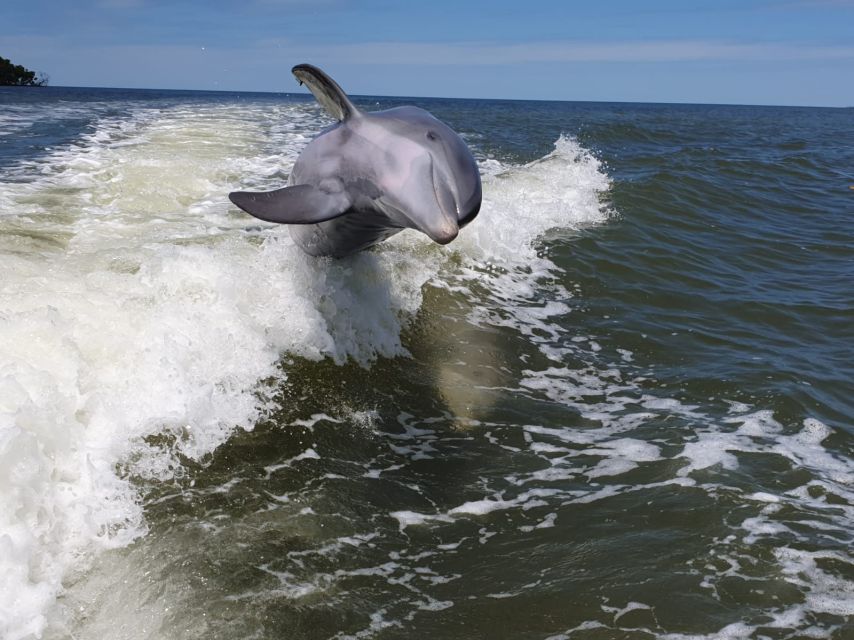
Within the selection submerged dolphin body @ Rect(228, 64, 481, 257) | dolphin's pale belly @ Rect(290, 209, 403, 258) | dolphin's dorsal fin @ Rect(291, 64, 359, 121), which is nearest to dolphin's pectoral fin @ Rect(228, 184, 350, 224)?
submerged dolphin body @ Rect(228, 64, 481, 257)

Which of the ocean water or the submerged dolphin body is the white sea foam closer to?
the ocean water

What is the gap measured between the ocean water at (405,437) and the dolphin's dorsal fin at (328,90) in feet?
5.32

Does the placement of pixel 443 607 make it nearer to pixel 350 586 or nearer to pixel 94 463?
pixel 350 586

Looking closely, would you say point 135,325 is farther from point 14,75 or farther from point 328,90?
point 14,75

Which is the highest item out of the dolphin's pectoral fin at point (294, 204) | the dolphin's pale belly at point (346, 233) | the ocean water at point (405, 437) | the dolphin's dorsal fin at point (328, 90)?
the dolphin's dorsal fin at point (328, 90)

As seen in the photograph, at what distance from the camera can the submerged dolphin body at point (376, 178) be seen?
476 centimetres

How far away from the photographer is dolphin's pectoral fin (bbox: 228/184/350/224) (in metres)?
5.10

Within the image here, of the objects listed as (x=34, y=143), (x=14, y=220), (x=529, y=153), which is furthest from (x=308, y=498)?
(x=529, y=153)

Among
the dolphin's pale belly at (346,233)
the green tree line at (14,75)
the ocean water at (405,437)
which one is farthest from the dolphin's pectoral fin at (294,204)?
the green tree line at (14,75)

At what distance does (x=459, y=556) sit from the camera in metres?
4.18

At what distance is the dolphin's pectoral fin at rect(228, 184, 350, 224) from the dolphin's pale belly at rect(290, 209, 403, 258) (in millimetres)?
160

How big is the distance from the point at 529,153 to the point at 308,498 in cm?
1751

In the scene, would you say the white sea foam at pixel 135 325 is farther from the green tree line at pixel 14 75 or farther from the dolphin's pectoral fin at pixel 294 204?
the green tree line at pixel 14 75

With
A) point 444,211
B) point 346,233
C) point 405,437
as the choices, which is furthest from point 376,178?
point 405,437
